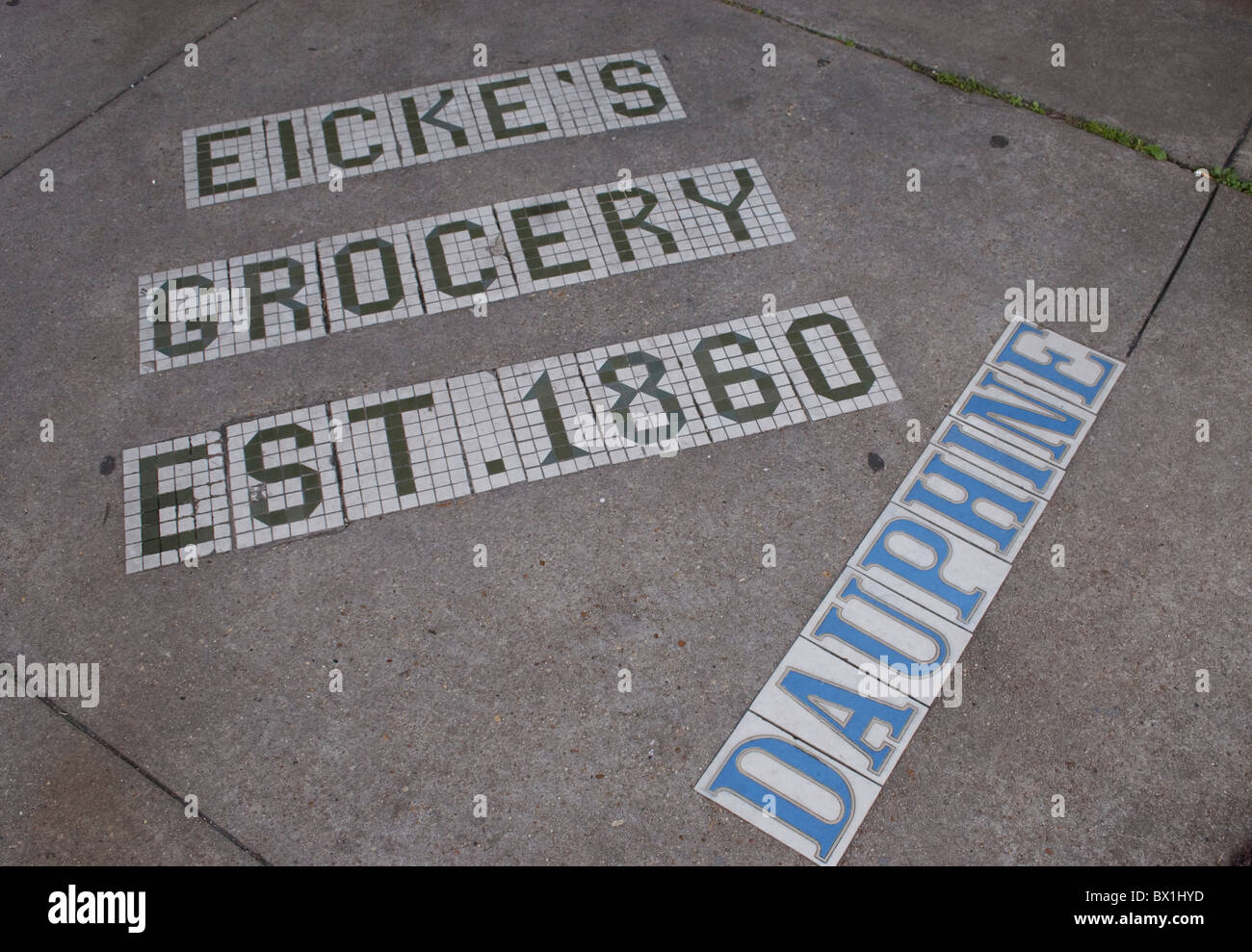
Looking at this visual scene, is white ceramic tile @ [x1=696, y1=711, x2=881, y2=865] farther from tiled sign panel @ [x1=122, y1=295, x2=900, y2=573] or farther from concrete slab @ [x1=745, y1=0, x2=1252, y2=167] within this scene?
concrete slab @ [x1=745, y1=0, x2=1252, y2=167]

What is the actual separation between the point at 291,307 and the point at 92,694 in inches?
112

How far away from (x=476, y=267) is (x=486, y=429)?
1473mm

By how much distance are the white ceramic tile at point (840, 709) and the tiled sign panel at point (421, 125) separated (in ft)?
15.6

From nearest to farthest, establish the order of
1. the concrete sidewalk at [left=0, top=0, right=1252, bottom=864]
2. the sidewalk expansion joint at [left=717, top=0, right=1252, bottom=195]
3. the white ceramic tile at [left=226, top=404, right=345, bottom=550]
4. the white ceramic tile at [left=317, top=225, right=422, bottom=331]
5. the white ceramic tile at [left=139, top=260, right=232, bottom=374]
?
the concrete sidewalk at [left=0, top=0, right=1252, bottom=864]
the white ceramic tile at [left=226, top=404, right=345, bottom=550]
the white ceramic tile at [left=139, top=260, right=232, bottom=374]
the white ceramic tile at [left=317, top=225, right=422, bottom=331]
the sidewalk expansion joint at [left=717, top=0, right=1252, bottom=195]

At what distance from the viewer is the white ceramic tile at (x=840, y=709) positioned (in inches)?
188

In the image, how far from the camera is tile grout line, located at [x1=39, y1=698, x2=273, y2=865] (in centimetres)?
456

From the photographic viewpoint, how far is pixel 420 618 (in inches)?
205

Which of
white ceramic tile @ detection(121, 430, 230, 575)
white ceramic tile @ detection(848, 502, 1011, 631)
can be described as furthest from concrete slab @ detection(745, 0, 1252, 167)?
white ceramic tile @ detection(121, 430, 230, 575)

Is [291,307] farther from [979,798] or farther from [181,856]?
[979,798]

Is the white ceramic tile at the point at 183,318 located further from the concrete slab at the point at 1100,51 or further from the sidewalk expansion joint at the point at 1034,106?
the sidewalk expansion joint at the point at 1034,106

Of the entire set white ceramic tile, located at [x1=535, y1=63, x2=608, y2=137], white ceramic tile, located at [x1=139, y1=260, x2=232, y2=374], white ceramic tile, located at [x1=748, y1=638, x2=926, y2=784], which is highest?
white ceramic tile, located at [x1=535, y1=63, x2=608, y2=137]
